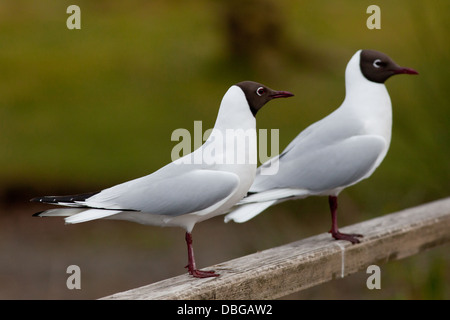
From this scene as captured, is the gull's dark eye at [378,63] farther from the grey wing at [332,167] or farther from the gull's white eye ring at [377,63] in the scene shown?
the grey wing at [332,167]

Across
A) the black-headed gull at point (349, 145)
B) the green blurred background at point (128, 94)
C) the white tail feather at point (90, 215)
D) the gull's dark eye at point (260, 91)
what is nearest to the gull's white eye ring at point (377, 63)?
the black-headed gull at point (349, 145)

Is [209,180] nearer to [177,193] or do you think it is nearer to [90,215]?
[177,193]

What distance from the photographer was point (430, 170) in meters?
2.21

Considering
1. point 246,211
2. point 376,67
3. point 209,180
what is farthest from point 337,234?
point 209,180

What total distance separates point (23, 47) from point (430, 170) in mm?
2623

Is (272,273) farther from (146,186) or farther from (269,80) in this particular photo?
(269,80)

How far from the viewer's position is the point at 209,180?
131 cm

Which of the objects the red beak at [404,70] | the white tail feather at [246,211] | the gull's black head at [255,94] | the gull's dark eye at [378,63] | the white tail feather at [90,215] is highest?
the gull's dark eye at [378,63]

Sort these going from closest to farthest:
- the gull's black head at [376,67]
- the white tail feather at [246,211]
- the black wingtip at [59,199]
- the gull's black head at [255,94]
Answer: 1. the black wingtip at [59,199]
2. the gull's black head at [255,94]
3. the white tail feather at [246,211]
4. the gull's black head at [376,67]

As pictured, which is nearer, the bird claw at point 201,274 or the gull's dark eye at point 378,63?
the bird claw at point 201,274

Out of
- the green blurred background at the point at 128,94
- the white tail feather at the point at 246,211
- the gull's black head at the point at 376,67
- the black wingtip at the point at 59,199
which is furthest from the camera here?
the green blurred background at the point at 128,94

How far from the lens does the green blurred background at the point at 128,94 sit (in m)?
3.87

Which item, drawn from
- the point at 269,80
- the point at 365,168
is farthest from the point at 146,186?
the point at 269,80

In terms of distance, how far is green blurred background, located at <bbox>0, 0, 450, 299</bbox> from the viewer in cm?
387
